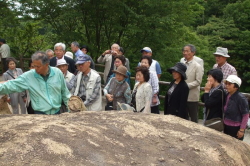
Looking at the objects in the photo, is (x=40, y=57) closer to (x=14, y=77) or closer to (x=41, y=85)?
(x=41, y=85)

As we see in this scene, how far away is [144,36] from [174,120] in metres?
7.53

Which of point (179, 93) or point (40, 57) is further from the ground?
point (40, 57)

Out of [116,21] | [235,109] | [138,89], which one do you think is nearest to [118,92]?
[138,89]

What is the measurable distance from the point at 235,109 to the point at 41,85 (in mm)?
2721

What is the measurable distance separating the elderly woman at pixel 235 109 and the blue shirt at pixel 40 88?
239 centimetres

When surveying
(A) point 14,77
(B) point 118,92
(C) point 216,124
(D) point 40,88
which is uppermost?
(D) point 40,88

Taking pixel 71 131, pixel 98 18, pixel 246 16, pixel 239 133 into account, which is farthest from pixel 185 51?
pixel 246 16

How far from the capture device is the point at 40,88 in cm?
387

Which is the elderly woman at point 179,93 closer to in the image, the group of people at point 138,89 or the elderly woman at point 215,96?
the group of people at point 138,89

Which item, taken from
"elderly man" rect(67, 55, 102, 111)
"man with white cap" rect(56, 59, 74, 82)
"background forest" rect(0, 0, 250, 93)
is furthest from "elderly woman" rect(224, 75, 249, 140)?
"background forest" rect(0, 0, 250, 93)

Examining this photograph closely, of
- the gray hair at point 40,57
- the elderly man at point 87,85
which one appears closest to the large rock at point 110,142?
the gray hair at point 40,57

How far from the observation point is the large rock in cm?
263

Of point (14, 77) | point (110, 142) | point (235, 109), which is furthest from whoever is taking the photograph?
point (14, 77)

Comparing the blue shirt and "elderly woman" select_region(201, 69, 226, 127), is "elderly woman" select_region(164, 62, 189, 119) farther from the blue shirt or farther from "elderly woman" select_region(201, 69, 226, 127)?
the blue shirt
